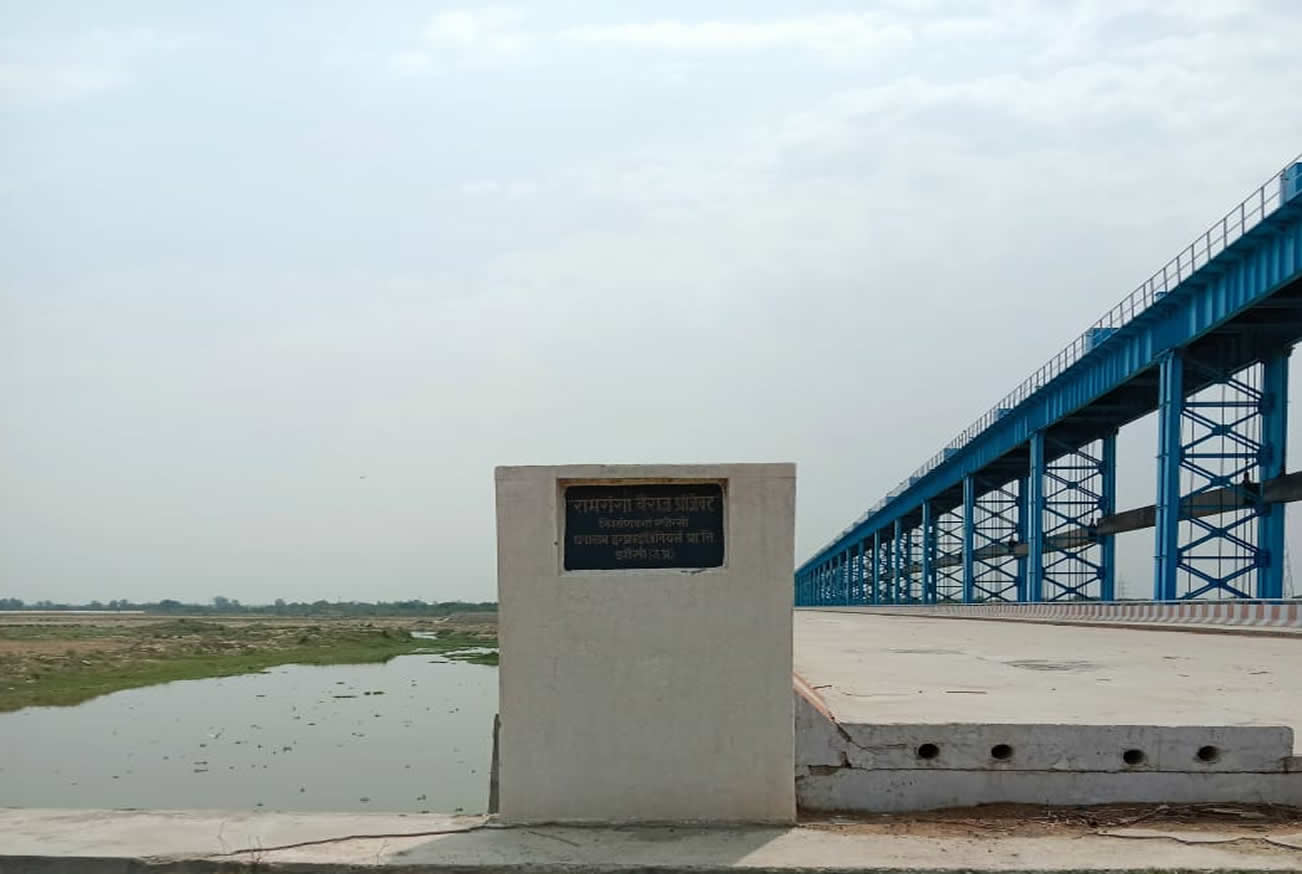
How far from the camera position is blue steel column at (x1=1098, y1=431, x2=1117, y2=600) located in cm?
3778

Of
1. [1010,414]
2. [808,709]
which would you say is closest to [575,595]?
[808,709]

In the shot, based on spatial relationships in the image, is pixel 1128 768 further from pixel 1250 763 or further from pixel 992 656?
pixel 992 656

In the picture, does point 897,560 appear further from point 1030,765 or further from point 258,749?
point 1030,765

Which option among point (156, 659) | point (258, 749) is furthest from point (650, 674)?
point (156, 659)

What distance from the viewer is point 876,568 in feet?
263

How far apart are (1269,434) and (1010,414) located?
14.9 m

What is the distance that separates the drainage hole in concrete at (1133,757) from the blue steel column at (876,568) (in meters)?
75.9

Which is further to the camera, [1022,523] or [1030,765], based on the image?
[1022,523]

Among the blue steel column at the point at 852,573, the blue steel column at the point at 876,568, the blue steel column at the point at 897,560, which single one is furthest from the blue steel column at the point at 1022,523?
the blue steel column at the point at 852,573

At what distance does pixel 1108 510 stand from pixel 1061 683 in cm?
3426

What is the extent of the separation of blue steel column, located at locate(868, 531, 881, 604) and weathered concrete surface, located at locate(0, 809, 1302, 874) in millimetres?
76401

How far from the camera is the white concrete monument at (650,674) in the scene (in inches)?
174

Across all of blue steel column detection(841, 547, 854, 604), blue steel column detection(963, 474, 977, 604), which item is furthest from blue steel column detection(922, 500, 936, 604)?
blue steel column detection(841, 547, 854, 604)

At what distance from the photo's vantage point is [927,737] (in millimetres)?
4590
